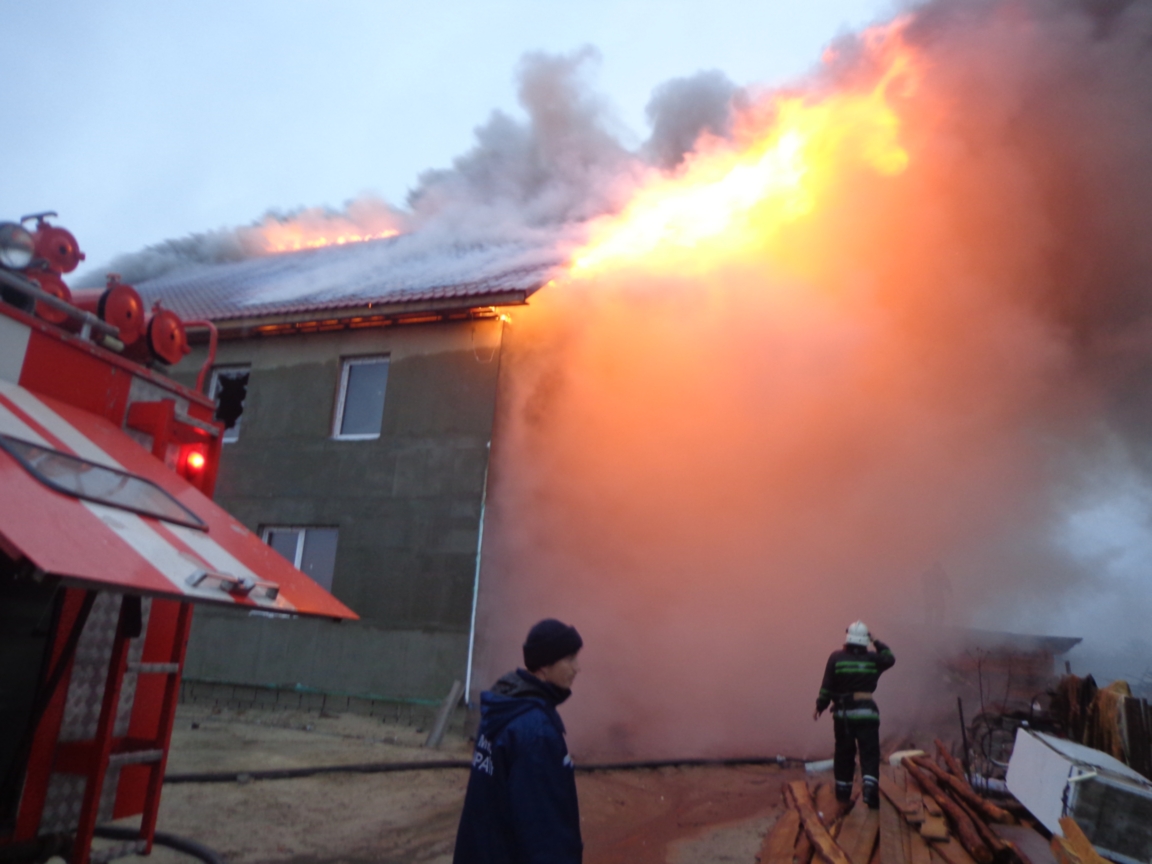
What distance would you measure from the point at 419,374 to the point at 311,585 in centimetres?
713

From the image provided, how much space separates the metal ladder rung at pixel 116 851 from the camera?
2914 mm

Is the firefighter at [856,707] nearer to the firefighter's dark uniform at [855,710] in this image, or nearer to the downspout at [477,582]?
the firefighter's dark uniform at [855,710]

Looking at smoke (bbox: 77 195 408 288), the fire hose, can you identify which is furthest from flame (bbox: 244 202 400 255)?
the fire hose

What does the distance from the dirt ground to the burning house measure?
996 mm

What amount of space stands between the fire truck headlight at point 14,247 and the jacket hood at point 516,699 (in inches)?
107

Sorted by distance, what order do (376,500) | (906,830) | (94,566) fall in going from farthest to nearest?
(376,500)
(906,830)
(94,566)

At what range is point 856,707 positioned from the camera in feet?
20.5

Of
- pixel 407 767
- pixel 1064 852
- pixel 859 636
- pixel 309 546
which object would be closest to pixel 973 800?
pixel 1064 852

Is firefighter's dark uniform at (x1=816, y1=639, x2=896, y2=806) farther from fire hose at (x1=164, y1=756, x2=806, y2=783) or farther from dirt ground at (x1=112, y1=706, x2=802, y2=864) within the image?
fire hose at (x1=164, y1=756, x2=806, y2=783)

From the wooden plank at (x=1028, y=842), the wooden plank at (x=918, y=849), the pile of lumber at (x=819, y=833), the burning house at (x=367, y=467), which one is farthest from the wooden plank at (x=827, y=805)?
the burning house at (x=367, y=467)

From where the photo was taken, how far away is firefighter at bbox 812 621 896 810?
609cm

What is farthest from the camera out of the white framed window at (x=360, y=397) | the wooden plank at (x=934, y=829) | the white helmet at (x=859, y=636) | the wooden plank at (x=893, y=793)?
the white framed window at (x=360, y=397)

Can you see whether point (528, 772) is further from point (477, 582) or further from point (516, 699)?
point (477, 582)

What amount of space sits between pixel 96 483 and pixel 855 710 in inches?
223
